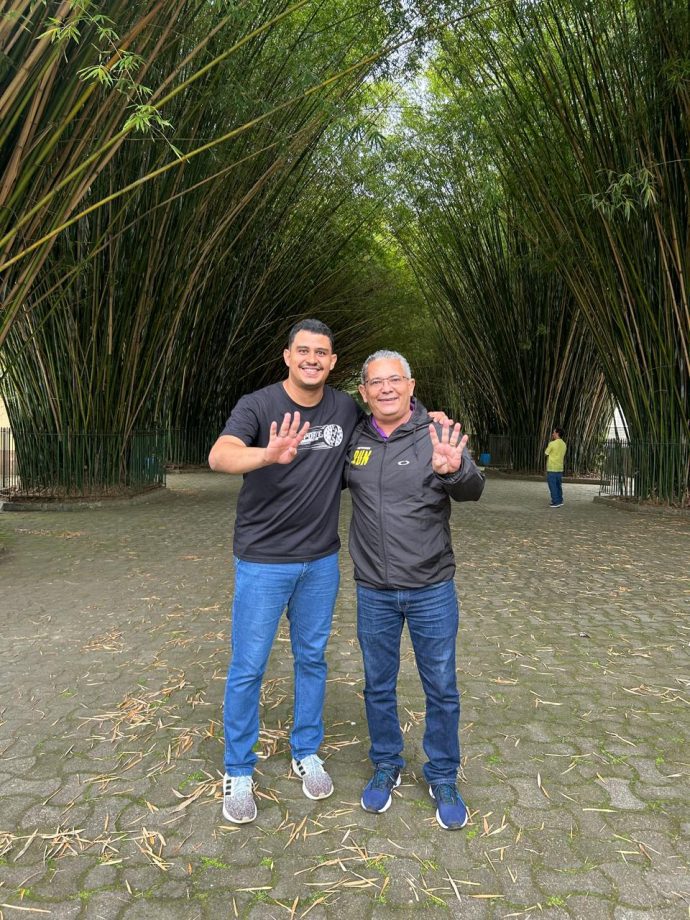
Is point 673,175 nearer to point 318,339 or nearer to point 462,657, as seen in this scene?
point 462,657

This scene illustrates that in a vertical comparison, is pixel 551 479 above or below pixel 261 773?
above

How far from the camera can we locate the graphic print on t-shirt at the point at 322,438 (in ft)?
6.29

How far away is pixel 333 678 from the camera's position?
9.41ft

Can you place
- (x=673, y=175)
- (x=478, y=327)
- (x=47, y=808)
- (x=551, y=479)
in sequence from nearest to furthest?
(x=47, y=808) → (x=673, y=175) → (x=551, y=479) → (x=478, y=327)

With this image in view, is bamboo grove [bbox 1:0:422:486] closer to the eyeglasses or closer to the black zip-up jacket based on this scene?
the eyeglasses

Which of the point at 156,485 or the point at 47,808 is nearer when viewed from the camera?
the point at 47,808

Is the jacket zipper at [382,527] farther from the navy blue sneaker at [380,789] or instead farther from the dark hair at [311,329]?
the navy blue sneaker at [380,789]

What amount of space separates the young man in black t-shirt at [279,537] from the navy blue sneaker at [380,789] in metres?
0.12

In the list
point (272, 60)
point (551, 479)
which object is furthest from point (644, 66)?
point (551, 479)

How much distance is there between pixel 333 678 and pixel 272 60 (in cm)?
626

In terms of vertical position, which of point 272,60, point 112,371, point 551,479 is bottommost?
point 551,479

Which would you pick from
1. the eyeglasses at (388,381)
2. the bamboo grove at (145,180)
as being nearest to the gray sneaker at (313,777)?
the eyeglasses at (388,381)

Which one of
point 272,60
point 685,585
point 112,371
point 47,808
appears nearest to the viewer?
point 47,808

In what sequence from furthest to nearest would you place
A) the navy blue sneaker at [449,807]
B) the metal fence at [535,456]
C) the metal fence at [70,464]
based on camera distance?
the metal fence at [535,456], the metal fence at [70,464], the navy blue sneaker at [449,807]
